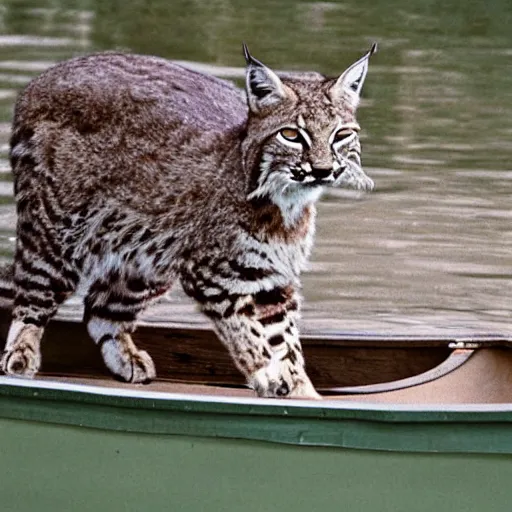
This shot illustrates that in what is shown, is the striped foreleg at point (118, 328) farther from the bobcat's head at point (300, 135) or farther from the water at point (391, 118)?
the water at point (391, 118)

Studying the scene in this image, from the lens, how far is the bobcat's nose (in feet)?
20.4

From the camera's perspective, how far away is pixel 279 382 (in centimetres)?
671

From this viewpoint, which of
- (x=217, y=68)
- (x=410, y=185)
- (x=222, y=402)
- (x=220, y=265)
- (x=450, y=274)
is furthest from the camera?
(x=217, y=68)

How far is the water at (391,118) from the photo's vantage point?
11.0 metres

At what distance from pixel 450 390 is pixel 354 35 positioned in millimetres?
12344

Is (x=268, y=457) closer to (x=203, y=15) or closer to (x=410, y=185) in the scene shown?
(x=410, y=185)

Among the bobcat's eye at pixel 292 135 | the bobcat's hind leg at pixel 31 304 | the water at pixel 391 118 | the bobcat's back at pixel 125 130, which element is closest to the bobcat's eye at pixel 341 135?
the bobcat's eye at pixel 292 135

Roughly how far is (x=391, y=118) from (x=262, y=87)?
892 centimetres

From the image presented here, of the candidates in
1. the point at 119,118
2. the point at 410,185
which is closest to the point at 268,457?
the point at 119,118

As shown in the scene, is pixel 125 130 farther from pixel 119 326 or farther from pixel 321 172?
pixel 119 326

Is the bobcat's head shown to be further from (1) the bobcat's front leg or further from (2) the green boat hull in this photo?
(2) the green boat hull

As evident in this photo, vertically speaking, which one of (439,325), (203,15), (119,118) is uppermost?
(119,118)

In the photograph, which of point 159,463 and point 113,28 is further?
point 113,28

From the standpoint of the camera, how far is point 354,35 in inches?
759
